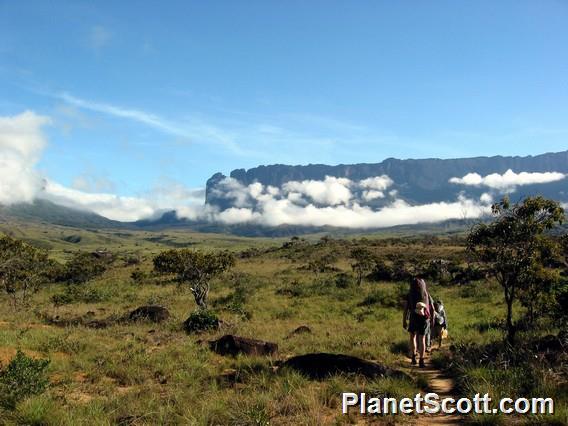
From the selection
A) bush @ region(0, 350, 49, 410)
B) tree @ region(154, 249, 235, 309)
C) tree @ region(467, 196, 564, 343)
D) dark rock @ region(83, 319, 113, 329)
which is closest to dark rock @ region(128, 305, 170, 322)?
dark rock @ region(83, 319, 113, 329)

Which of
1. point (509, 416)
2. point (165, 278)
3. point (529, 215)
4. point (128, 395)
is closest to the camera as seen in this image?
point (509, 416)

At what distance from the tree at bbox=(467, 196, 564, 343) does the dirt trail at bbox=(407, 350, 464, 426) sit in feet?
9.81

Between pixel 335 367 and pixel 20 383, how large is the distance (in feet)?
20.3

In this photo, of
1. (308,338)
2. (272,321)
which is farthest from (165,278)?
(308,338)

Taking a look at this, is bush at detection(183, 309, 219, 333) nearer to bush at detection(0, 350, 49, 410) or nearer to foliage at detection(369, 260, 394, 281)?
bush at detection(0, 350, 49, 410)

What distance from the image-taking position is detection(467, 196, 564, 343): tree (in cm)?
1277

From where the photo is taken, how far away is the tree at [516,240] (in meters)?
12.8

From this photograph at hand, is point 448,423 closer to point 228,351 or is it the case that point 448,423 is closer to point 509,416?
point 509,416

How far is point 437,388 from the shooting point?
30.1ft

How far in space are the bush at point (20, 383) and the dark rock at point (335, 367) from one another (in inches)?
199

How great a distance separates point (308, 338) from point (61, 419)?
32.0 ft

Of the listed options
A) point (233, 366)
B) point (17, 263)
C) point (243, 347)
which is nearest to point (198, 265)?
point (17, 263)

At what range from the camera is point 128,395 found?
28.8ft

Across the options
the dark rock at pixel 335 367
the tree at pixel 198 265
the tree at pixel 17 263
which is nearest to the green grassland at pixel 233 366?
the dark rock at pixel 335 367
